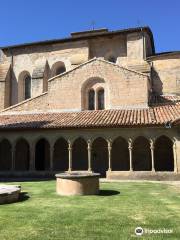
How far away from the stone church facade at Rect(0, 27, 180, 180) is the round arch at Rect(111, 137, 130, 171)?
0.05 metres

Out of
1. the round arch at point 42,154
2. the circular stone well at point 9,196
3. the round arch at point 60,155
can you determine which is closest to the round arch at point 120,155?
the round arch at point 60,155

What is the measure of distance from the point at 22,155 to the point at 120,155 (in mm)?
7444

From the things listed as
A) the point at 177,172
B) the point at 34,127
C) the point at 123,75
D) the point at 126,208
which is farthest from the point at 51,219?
the point at 123,75

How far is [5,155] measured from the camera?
2480cm

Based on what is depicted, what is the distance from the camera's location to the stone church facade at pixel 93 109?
20.4m

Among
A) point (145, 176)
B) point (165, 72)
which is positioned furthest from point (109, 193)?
point (165, 72)

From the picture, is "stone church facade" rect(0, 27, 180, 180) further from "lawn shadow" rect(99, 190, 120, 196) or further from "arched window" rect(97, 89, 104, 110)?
"lawn shadow" rect(99, 190, 120, 196)

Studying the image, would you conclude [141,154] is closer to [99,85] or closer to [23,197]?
[99,85]

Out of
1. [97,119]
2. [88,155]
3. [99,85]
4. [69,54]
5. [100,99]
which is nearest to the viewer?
[88,155]

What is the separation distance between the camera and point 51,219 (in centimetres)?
831

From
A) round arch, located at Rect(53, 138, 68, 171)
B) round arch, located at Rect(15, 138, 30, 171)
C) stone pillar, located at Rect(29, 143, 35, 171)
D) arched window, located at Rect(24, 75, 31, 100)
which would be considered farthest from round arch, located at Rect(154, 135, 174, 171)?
arched window, located at Rect(24, 75, 31, 100)

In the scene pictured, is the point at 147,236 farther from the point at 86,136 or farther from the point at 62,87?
the point at 62,87

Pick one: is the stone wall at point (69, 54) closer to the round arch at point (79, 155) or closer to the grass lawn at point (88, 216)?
the round arch at point (79, 155)

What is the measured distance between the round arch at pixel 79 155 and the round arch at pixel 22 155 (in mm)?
3640
